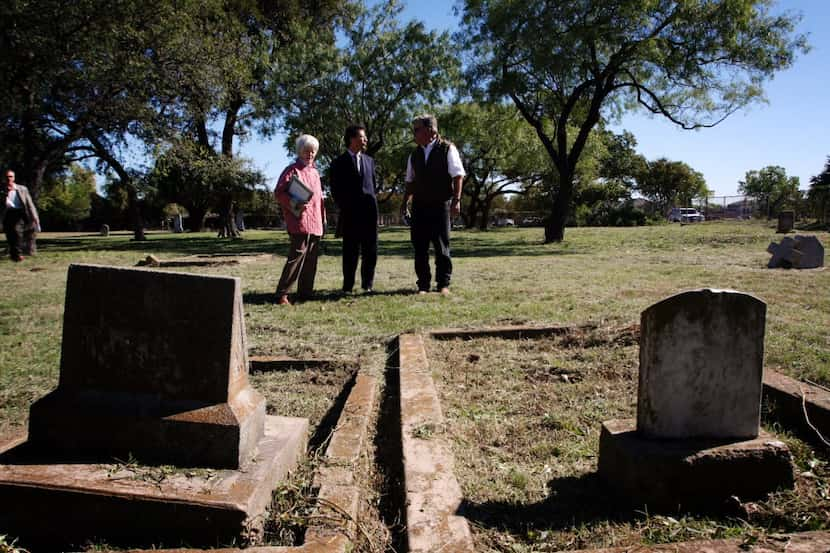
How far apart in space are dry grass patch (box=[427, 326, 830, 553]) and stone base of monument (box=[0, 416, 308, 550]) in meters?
0.88

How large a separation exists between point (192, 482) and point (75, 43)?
16540 mm

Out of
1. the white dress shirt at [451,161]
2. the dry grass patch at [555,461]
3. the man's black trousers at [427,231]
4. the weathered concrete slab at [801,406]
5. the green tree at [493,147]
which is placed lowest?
the dry grass patch at [555,461]

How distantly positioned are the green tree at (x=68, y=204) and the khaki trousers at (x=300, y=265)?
52191 mm

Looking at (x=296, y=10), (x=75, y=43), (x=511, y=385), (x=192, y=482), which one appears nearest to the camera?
(x=192, y=482)

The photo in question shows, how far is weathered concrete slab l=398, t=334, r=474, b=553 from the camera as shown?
1822 millimetres

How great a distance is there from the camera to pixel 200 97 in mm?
17500

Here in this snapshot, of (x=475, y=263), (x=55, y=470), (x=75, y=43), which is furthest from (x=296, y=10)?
(x=55, y=470)

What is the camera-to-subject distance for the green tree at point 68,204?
52.6m

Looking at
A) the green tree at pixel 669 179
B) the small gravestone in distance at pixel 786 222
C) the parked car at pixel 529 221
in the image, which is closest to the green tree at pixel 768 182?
the green tree at pixel 669 179

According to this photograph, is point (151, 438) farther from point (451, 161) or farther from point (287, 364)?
point (451, 161)

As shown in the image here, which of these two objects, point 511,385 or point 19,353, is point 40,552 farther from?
point 19,353

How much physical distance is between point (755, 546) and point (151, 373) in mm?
2349

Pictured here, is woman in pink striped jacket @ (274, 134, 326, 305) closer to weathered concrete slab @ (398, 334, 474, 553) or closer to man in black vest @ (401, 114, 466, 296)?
man in black vest @ (401, 114, 466, 296)

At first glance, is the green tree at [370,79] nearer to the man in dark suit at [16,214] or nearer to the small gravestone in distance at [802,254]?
the man in dark suit at [16,214]
